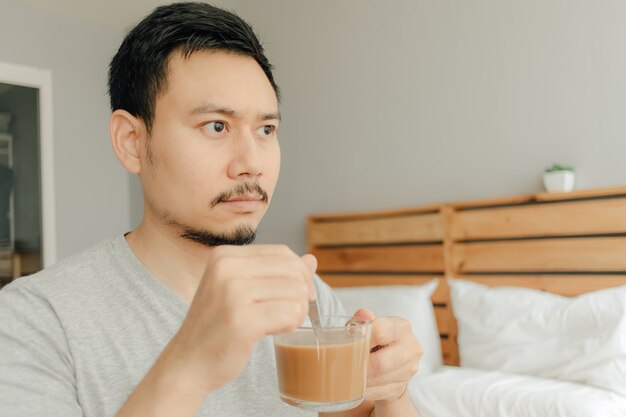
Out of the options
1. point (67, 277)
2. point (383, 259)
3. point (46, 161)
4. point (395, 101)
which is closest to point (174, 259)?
point (67, 277)

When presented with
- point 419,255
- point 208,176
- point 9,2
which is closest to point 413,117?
point 419,255

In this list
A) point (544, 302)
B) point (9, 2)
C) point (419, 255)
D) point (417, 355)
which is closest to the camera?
point (417, 355)

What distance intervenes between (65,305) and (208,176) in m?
0.32

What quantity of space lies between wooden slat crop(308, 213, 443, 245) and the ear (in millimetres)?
1998

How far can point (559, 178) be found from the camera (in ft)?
7.91

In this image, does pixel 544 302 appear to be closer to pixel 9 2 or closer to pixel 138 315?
pixel 138 315

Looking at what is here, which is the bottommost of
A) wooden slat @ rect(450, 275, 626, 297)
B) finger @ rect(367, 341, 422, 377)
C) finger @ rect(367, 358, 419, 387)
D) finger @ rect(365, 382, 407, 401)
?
wooden slat @ rect(450, 275, 626, 297)

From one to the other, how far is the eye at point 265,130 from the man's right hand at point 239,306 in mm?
466

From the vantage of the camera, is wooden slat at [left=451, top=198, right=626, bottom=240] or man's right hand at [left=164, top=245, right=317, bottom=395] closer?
man's right hand at [left=164, top=245, right=317, bottom=395]

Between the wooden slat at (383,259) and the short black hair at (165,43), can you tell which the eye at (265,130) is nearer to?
the short black hair at (165,43)

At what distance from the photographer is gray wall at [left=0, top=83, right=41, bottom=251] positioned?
3.90 m

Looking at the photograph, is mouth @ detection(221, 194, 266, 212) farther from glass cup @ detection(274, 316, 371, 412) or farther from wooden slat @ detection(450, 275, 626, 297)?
wooden slat @ detection(450, 275, 626, 297)

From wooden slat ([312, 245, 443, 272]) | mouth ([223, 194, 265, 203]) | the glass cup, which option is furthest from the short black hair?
wooden slat ([312, 245, 443, 272])

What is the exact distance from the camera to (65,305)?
0.92 m
